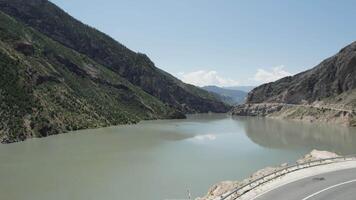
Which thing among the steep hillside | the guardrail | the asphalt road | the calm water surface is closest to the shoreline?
the guardrail

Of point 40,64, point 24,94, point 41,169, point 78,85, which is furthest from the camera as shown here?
point 78,85

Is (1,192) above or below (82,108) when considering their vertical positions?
below

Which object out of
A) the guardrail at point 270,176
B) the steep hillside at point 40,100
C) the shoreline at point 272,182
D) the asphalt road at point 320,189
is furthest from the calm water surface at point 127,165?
the asphalt road at point 320,189

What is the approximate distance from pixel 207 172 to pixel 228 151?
89.7 feet

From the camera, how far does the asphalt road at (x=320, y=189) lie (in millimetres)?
31609

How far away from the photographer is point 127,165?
69125mm

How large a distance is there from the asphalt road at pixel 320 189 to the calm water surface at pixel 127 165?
13.6 meters

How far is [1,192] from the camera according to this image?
1959 inches

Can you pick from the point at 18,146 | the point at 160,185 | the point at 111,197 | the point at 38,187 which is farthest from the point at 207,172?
the point at 18,146

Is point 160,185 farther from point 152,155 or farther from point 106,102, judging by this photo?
point 106,102

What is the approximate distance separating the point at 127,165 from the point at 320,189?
3992cm

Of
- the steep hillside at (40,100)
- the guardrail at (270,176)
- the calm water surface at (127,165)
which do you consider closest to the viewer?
the guardrail at (270,176)

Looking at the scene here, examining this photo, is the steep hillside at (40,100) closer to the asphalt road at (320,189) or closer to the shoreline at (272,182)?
the shoreline at (272,182)

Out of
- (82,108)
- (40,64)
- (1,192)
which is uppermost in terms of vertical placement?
(40,64)
